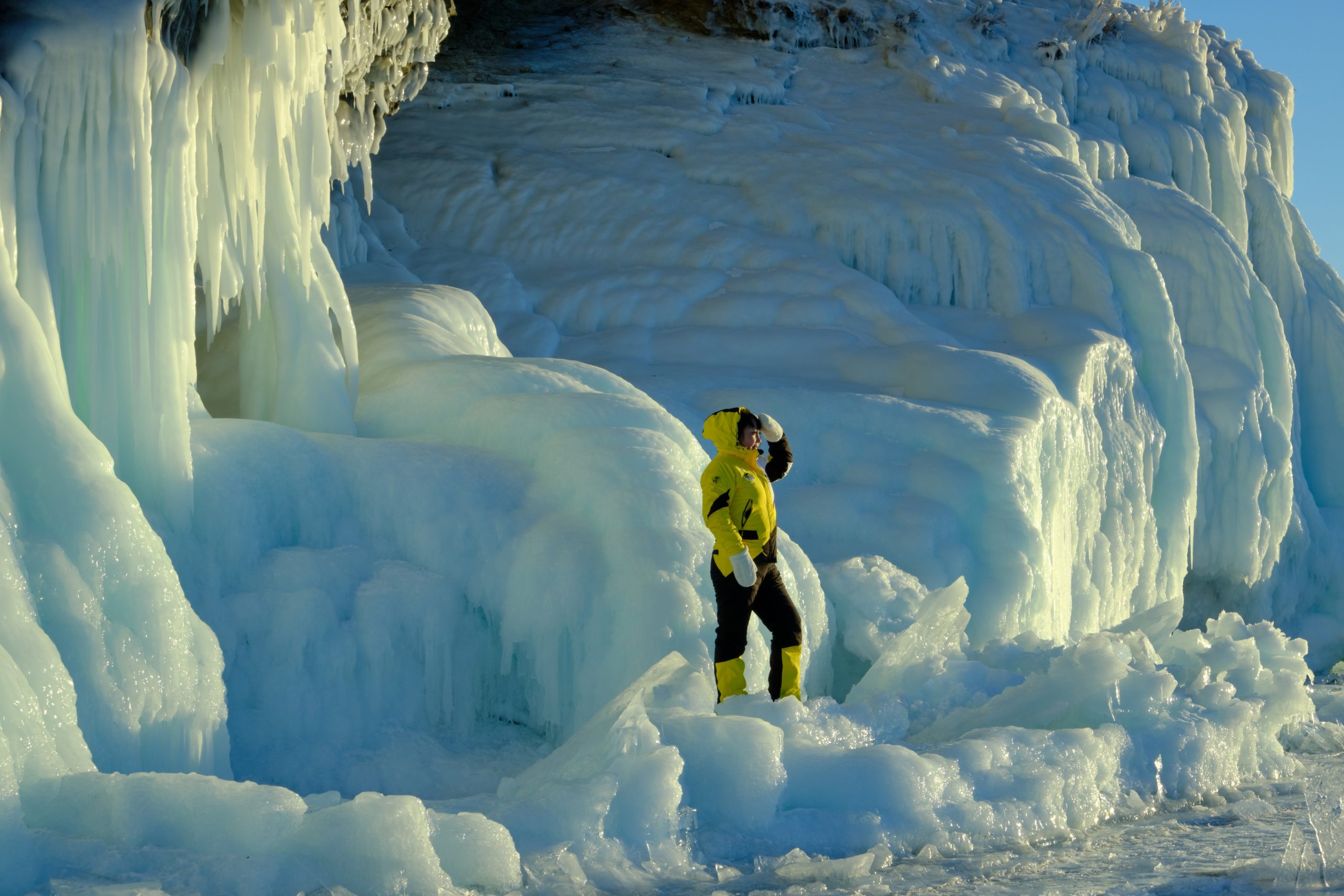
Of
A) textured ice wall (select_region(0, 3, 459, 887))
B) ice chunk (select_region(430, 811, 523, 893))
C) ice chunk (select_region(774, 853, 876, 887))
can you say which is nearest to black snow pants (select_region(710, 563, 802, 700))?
ice chunk (select_region(774, 853, 876, 887))

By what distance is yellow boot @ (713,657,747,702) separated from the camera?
18.9 ft

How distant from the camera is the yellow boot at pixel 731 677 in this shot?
18.9 ft

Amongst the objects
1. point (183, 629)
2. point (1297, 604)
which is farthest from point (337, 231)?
point (1297, 604)

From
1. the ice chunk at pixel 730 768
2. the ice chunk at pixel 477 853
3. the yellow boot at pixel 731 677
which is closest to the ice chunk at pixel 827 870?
the ice chunk at pixel 730 768

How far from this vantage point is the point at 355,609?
623 cm

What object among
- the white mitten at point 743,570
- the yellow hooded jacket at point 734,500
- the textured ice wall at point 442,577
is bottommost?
the textured ice wall at point 442,577

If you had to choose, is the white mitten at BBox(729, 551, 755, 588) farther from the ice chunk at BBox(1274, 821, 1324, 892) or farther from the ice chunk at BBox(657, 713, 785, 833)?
the ice chunk at BBox(1274, 821, 1324, 892)

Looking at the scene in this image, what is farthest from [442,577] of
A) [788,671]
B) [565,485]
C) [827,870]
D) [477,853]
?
[827,870]

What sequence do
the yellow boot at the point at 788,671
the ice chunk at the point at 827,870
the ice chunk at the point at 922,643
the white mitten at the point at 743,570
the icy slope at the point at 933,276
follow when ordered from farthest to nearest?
the icy slope at the point at 933,276, the ice chunk at the point at 922,643, the yellow boot at the point at 788,671, the white mitten at the point at 743,570, the ice chunk at the point at 827,870

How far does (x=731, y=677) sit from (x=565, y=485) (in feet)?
5.37

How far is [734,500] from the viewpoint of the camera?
5836mm

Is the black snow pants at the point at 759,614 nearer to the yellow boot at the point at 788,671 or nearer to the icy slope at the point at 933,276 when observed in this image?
the yellow boot at the point at 788,671

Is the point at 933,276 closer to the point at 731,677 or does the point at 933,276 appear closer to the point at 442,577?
the point at 442,577

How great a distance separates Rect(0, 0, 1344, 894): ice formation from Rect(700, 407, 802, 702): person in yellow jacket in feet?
0.79
